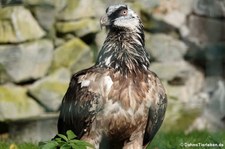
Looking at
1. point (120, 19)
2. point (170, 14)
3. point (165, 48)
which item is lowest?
point (165, 48)

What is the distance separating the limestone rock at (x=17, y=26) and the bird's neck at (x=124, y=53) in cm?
170

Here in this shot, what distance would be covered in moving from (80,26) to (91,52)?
0.20 m

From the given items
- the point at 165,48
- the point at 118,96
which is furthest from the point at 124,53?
the point at 165,48

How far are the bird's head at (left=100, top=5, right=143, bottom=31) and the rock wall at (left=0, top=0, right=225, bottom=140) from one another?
4.54ft

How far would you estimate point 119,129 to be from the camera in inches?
133

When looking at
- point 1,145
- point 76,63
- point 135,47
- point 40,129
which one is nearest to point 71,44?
point 76,63

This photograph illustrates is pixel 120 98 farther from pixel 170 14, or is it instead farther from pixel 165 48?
pixel 170 14

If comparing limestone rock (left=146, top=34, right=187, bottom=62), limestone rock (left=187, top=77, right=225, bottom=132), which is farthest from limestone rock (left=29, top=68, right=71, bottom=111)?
limestone rock (left=187, top=77, right=225, bottom=132)

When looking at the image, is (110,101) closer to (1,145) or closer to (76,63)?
(1,145)

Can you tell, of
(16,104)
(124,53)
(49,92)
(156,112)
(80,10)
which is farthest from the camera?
(80,10)

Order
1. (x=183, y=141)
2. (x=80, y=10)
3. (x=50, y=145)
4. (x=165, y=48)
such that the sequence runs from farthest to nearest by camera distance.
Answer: (x=165, y=48)
(x=80, y=10)
(x=183, y=141)
(x=50, y=145)

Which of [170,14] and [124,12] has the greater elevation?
[124,12]

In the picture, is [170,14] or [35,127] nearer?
[35,127]

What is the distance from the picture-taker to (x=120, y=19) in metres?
3.60
